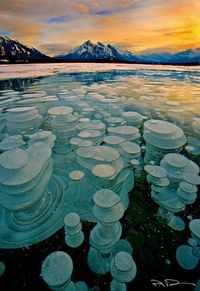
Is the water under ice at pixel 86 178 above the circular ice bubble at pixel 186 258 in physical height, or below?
above

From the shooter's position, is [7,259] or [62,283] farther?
[7,259]

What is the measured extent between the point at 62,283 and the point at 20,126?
378cm

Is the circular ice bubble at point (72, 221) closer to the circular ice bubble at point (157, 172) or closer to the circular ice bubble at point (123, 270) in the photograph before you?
the circular ice bubble at point (123, 270)

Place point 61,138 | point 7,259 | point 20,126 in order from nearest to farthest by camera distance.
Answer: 1. point 7,259
2. point 61,138
3. point 20,126

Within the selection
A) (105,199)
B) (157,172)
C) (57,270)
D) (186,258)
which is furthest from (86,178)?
(186,258)

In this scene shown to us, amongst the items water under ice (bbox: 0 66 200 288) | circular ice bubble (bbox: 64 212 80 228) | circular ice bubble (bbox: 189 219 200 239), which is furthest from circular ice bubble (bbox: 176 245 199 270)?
circular ice bubble (bbox: 64 212 80 228)

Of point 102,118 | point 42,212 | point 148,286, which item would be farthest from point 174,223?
point 102,118

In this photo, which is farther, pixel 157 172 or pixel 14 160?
pixel 157 172

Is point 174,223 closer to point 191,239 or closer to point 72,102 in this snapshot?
point 191,239

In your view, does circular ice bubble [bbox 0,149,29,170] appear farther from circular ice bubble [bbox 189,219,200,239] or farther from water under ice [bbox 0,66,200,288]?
circular ice bubble [bbox 189,219,200,239]

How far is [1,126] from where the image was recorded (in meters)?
4.59
